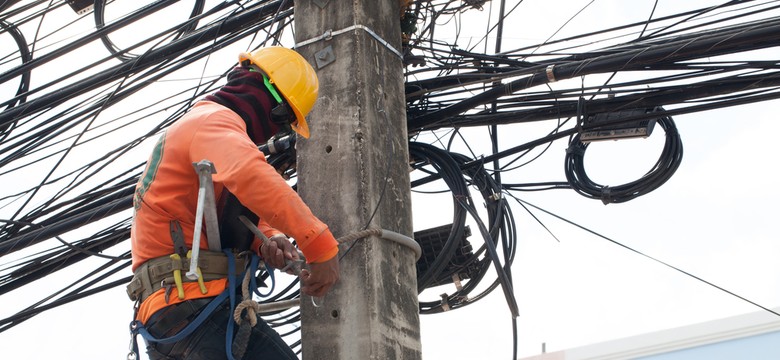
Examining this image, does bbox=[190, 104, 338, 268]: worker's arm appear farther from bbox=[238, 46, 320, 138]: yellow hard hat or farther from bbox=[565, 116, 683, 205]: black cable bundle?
A: bbox=[565, 116, 683, 205]: black cable bundle

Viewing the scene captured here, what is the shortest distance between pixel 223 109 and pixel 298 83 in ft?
1.24

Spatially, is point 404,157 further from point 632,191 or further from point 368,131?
point 632,191

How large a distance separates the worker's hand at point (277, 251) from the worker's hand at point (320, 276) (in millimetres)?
110

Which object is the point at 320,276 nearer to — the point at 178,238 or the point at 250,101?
the point at 178,238

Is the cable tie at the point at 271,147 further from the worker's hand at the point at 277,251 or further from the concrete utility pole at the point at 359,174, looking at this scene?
the worker's hand at the point at 277,251

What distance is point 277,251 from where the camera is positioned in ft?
10.5

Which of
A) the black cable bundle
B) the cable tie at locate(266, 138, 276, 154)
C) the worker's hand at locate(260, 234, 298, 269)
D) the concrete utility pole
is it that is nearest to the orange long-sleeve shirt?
the worker's hand at locate(260, 234, 298, 269)

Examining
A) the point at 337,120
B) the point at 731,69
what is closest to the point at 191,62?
the point at 337,120

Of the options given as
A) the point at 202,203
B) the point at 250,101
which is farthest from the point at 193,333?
the point at 250,101

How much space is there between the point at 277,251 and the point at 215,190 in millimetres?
303

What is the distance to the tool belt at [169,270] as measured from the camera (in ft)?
10.2

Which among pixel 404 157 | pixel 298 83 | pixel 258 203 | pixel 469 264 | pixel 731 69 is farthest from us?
pixel 469 264

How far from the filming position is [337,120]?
3.67 meters

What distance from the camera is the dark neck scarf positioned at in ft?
11.1
